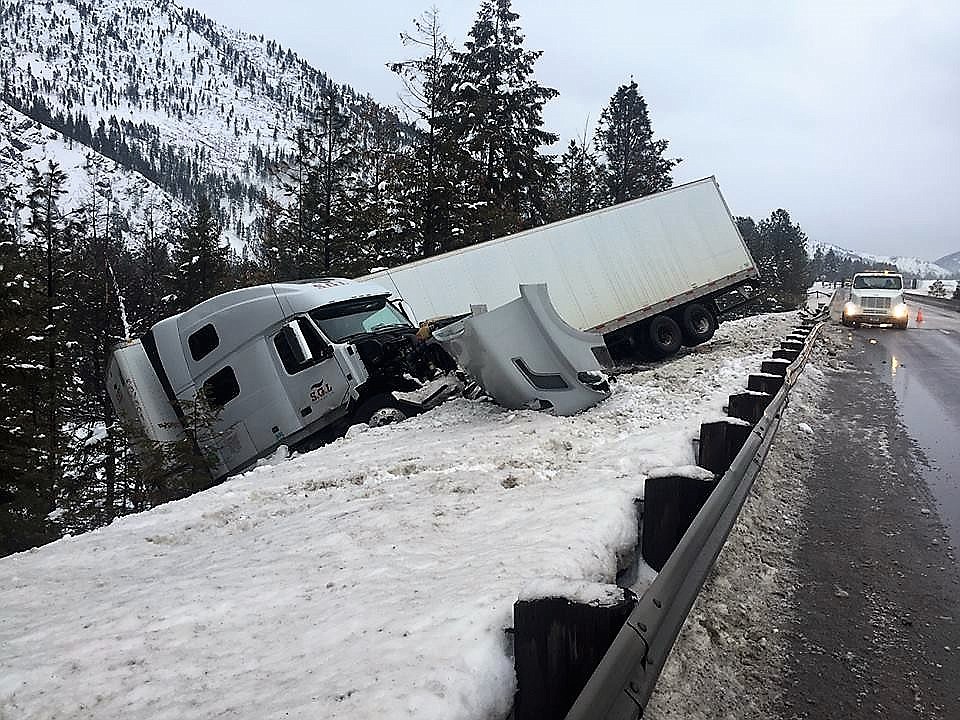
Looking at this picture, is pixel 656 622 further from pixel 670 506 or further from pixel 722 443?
pixel 722 443

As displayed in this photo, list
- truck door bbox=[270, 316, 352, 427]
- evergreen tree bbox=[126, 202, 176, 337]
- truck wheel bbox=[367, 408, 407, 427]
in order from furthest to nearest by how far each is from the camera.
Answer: evergreen tree bbox=[126, 202, 176, 337]
truck door bbox=[270, 316, 352, 427]
truck wheel bbox=[367, 408, 407, 427]

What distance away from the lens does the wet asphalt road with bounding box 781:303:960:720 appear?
2646 mm

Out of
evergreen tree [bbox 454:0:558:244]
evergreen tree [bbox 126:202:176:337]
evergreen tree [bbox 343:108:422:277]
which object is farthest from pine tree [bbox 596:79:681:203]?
evergreen tree [bbox 126:202:176:337]

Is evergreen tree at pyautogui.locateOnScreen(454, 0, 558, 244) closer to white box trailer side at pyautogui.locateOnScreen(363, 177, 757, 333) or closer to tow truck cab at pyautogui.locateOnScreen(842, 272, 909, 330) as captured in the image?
white box trailer side at pyautogui.locateOnScreen(363, 177, 757, 333)

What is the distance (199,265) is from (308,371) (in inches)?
864

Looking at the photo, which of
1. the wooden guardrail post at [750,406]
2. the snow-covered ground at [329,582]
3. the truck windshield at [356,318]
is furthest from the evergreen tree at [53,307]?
the wooden guardrail post at [750,406]

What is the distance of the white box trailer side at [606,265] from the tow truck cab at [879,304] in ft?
30.5

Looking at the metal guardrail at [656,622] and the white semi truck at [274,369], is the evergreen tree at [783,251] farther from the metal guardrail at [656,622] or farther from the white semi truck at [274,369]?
the metal guardrail at [656,622]

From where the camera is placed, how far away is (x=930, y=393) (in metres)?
10.4

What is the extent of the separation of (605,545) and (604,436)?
365 cm

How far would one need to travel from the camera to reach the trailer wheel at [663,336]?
647 inches

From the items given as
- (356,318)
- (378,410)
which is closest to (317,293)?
(356,318)

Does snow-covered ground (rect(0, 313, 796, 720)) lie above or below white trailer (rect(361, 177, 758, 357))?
below

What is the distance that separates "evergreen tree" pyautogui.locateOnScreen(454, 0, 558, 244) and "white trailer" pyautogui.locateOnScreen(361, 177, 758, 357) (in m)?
9.13
